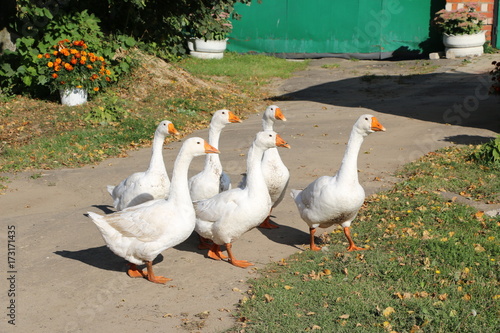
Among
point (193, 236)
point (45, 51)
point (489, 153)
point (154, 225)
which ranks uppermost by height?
point (45, 51)

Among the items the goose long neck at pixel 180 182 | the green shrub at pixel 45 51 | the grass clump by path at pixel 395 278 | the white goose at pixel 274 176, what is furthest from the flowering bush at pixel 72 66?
the goose long neck at pixel 180 182

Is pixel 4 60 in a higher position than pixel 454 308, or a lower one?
higher

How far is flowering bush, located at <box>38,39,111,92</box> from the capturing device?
13852 mm

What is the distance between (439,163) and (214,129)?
4329 mm

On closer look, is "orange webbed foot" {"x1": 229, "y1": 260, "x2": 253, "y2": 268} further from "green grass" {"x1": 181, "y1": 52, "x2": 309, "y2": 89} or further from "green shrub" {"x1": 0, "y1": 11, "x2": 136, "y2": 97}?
"green grass" {"x1": 181, "y1": 52, "x2": 309, "y2": 89}

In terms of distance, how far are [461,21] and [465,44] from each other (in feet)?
2.50

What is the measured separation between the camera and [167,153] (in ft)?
38.7

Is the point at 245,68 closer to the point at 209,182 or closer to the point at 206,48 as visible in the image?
the point at 206,48

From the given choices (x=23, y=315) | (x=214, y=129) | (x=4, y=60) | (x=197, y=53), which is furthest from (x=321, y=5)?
(x=23, y=315)

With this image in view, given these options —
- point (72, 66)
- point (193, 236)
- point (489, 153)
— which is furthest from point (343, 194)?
point (72, 66)

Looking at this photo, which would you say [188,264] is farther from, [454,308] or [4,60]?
[4,60]

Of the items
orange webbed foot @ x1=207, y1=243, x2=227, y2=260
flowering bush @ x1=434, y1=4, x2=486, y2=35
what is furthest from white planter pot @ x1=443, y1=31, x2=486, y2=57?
orange webbed foot @ x1=207, y1=243, x2=227, y2=260

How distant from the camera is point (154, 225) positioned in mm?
6234

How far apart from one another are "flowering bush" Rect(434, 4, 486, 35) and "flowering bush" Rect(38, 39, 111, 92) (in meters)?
12.2
